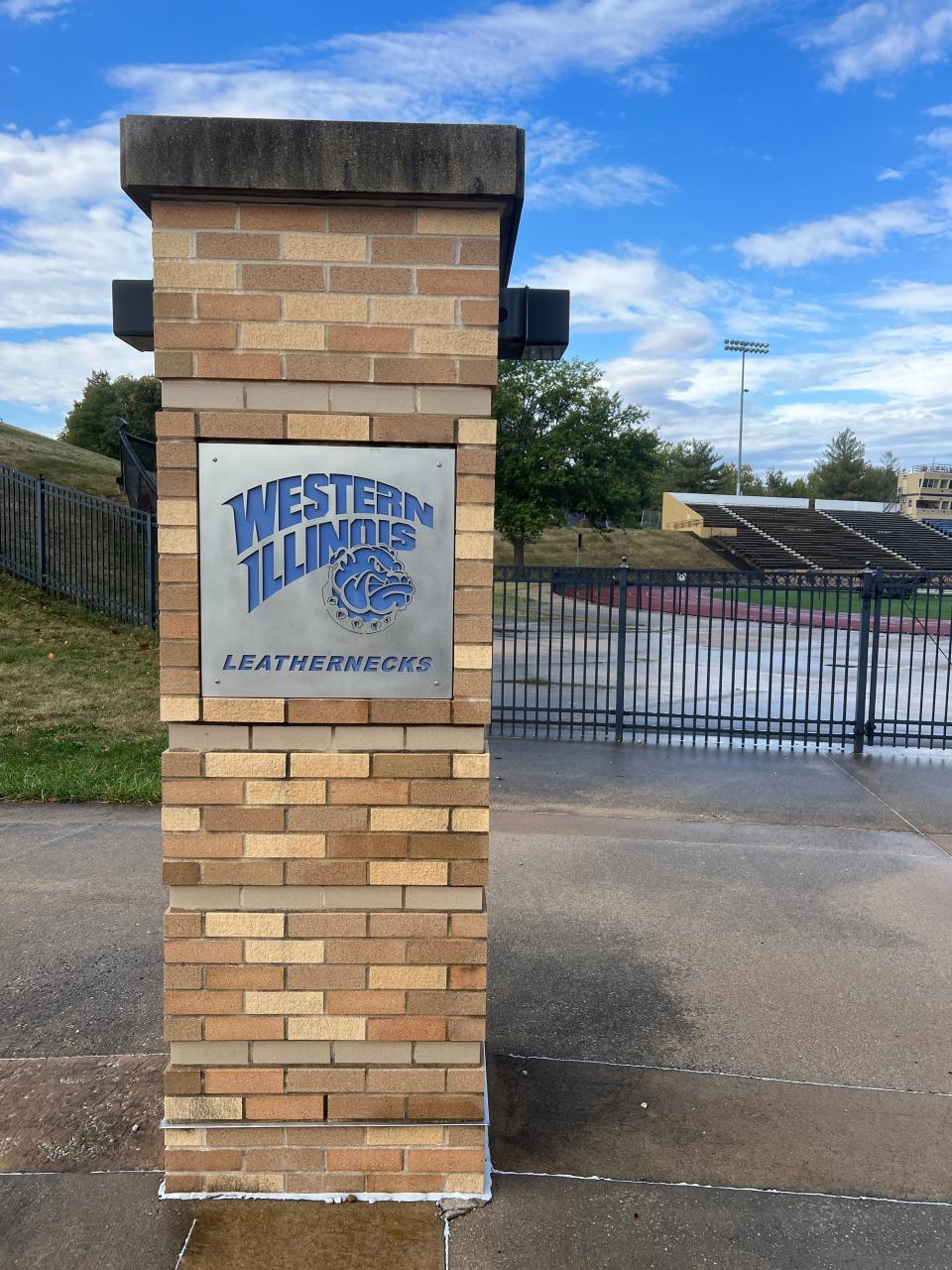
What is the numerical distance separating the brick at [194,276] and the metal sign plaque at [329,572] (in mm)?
440

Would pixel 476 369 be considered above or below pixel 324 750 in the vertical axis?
above

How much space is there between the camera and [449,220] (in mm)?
2574

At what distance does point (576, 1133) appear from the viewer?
3182mm

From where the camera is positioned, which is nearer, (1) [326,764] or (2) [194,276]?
(2) [194,276]

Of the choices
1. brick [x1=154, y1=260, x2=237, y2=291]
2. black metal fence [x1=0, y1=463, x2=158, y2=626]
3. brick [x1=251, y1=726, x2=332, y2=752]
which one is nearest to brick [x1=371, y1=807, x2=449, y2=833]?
brick [x1=251, y1=726, x2=332, y2=752]

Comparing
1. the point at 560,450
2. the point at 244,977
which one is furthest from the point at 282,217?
the point at 560,450

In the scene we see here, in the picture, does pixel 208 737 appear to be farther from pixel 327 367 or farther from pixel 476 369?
pixel 476 369

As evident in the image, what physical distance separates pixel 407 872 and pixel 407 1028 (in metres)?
0.44

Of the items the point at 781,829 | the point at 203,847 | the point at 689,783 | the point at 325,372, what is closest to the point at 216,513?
the point at 325,372

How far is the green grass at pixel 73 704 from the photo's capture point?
7.12 metres

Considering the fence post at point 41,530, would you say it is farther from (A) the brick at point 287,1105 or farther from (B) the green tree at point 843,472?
(B) the green tree at point 843,472

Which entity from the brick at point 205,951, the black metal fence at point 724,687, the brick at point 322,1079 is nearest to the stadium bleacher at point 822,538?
the black metal fence at point 724,687

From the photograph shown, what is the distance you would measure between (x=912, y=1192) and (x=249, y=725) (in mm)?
2331

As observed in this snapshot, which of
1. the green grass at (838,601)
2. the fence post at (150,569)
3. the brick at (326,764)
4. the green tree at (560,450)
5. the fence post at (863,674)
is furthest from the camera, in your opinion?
the green tree at (560,450)
